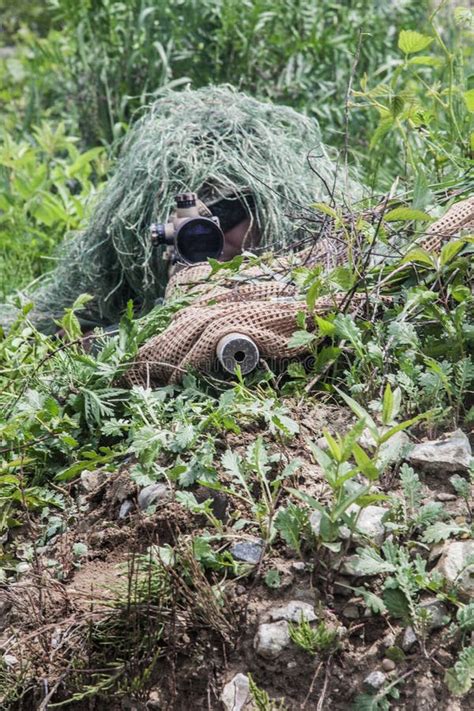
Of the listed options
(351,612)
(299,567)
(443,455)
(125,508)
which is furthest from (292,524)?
(125,508)

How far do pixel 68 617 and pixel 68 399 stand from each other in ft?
2.48

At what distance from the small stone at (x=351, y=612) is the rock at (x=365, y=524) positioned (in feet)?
0.44

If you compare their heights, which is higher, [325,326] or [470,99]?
[470,99]

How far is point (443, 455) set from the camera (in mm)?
2266

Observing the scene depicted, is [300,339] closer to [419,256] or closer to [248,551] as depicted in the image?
[419,256]

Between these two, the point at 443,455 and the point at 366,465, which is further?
the point at 443,455

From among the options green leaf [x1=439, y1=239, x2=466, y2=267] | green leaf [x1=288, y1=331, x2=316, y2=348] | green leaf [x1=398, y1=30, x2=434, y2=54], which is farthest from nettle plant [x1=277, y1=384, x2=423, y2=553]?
green leaf [x1=398, y1=30, x2=434, y2=54]

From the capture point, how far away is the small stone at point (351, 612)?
201 cm

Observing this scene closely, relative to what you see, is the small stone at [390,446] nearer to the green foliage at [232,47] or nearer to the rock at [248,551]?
the rock at [248,551]

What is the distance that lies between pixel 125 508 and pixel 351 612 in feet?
2.16

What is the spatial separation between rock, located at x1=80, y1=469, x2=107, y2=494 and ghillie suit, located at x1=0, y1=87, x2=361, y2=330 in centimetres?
136

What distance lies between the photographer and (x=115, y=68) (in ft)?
19.1

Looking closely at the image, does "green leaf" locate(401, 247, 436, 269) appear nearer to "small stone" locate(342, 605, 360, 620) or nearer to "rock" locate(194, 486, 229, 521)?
"rock" locate(194, 486, 229, 521)

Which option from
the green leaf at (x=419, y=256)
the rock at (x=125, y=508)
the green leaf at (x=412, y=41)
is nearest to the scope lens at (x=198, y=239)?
the green leaf at (x=412, y=41)
